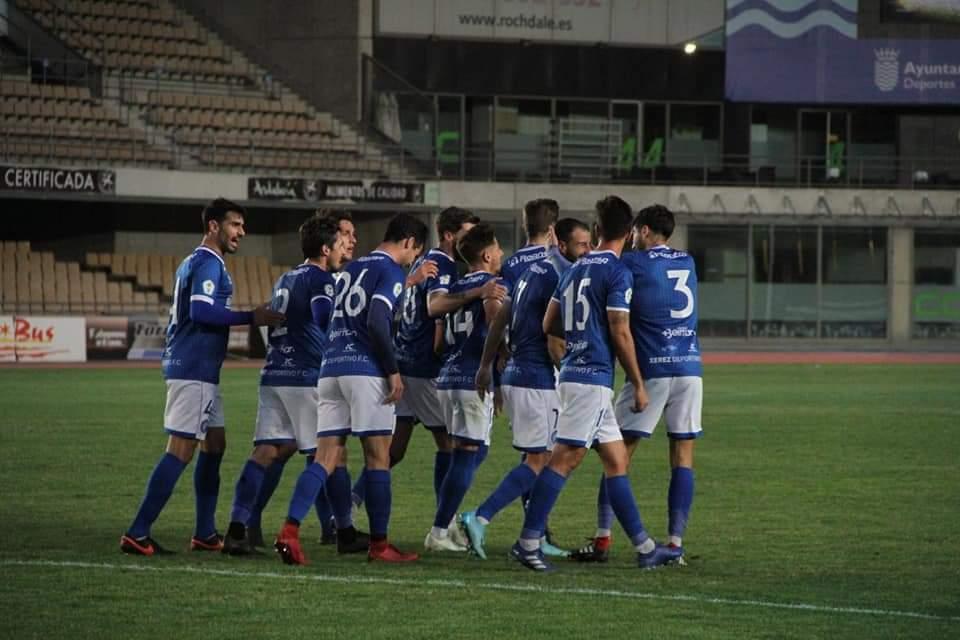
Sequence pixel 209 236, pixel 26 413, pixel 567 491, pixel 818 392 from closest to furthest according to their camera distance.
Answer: pixel 209 236, pixel 567 491, pixel 26 413, pixel 818 392

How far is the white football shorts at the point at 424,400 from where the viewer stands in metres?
11.6

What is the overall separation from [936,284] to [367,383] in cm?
3919

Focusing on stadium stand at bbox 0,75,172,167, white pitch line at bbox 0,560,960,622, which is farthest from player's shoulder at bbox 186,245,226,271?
stadium stand at bbox 0,75,172,167

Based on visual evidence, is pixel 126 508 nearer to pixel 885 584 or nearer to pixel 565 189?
pixel 885 584

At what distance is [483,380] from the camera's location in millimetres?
10656

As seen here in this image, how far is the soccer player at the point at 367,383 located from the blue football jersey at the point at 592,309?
1050mm

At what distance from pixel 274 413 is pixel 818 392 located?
18.4 metres

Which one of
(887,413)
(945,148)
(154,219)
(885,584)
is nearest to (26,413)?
(887,413)

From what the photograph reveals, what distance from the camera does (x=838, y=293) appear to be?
4691 centimetres

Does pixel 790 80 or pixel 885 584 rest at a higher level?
pixel 790 80

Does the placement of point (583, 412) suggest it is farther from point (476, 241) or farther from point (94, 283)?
point (94, 283)

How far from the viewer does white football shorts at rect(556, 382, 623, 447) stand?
32.8ft

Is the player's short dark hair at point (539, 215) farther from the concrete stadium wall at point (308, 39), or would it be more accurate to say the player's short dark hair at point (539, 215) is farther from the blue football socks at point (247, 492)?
the concrete stadium wall at point (308, 39)

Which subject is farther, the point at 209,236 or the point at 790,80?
the point at 790,80
